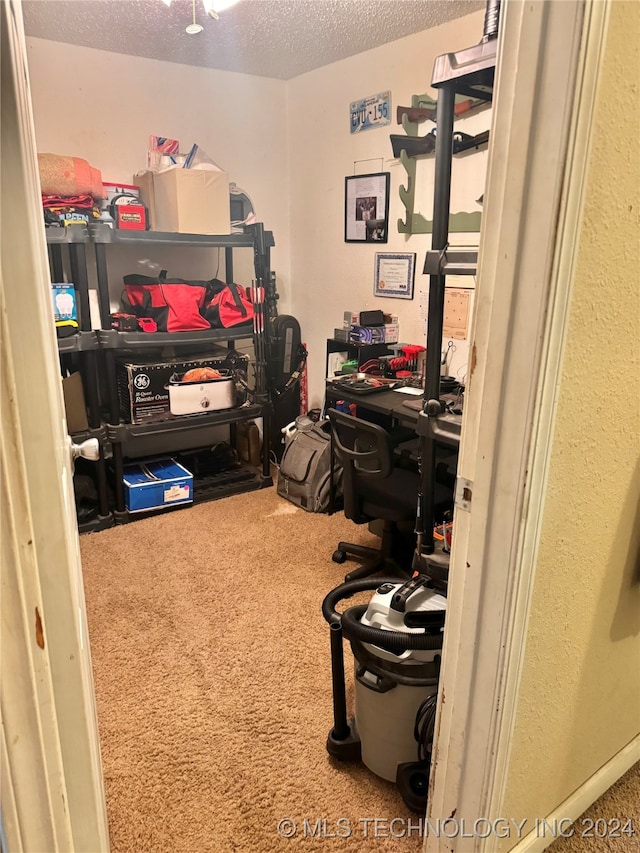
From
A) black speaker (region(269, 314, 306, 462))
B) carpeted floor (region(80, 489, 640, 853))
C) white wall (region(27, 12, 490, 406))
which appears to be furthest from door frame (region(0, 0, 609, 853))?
black speaker (region(269, 314, 306, 462))

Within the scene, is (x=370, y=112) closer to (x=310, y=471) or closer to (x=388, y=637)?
(x=310, y=471)

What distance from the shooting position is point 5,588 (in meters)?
0.66

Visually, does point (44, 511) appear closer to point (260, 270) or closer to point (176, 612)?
point (176, 612)

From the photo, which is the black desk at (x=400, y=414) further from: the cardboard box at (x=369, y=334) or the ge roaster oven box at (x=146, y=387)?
the ge roaster oven box at (x=146, y=387)

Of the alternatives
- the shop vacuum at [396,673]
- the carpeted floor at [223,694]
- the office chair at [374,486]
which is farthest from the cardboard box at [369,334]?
the shop vacuum at [396,673]

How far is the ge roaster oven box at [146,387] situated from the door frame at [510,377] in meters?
2.41

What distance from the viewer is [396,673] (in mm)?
1487

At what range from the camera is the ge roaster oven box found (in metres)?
3.18

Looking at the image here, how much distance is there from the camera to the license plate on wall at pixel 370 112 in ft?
10.4

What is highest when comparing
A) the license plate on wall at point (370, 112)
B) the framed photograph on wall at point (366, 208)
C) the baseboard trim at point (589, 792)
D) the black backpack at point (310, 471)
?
the license plate on wall at point (370, 112)

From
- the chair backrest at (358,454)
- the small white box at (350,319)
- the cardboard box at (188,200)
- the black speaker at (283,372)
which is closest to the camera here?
the chair backrest at (358,454)

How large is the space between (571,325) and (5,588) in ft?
2.95

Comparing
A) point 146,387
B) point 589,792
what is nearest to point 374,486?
point 589,792

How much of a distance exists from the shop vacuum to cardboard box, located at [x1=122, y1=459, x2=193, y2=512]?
5.95 feet
